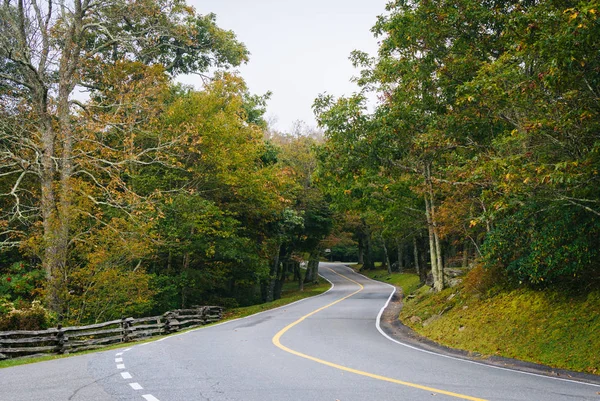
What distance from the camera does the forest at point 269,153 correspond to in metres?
9.48

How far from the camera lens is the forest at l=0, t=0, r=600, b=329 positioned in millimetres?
9484

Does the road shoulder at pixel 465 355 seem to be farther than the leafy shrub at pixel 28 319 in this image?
No

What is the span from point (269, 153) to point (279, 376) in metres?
24.3

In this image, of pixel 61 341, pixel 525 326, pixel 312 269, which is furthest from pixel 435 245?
pixel 312 269

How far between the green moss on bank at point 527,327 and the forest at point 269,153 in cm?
79

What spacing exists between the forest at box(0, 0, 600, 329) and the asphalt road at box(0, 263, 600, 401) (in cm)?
353

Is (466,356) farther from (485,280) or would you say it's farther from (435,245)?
(435,245)

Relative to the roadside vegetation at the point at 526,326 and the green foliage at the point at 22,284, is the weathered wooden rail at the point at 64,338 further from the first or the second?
the roadside vegetation at the point at 526,326

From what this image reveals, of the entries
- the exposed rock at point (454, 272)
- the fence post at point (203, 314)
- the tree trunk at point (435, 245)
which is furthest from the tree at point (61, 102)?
the exposed rock at point (454, 272)

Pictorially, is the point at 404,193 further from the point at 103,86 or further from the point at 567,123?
the point at 103,86

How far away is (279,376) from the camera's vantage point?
309 inches

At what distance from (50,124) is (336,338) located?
14.2m

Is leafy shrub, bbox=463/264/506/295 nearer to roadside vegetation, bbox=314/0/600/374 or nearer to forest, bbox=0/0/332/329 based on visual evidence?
roadside vegetation, bbox=314/0/600/374

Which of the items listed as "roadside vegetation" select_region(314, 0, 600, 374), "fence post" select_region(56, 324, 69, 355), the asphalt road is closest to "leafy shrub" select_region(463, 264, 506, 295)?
"roadside vegetation" select_region(314, 0, 600, 374)
